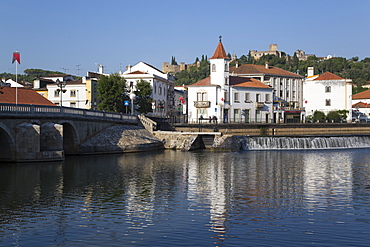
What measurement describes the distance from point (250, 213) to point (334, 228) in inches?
181

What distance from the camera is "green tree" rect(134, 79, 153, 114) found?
297 feet

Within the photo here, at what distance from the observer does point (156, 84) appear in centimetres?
10250

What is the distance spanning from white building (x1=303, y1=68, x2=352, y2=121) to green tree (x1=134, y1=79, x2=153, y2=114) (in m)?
39.4

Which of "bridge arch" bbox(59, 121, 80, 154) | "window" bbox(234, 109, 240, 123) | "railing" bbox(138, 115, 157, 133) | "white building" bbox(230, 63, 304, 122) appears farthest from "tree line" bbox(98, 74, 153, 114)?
"white building" bbox(230, 63, 304, 122)

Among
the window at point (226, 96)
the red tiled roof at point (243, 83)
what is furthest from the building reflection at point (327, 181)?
the red tiled roof at point (243, 83)

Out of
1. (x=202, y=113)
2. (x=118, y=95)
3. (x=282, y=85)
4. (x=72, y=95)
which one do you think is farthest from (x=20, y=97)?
(x=282, y=85)

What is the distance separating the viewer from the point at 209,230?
70.5 feet

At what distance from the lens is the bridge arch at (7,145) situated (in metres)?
45.4

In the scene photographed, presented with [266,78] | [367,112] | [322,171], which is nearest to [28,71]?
[266,78]

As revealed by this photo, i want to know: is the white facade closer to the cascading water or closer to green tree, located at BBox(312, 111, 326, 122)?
the cascading water

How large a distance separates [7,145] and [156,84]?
58.1 meters

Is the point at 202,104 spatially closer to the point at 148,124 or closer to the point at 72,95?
the point at 148,124

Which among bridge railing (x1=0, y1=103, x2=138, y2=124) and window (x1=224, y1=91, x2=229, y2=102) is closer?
bridge railing (x1=0, y1=103, x2=138, y2=124)

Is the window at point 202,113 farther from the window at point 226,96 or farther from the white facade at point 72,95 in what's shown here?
the white facade at point 72,95
